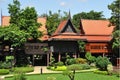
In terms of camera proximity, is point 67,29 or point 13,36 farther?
point 67,29

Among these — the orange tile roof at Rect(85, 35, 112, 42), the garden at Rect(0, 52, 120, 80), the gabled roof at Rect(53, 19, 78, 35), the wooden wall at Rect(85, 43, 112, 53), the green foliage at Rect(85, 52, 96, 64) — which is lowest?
the garden at Rect(0, 52, 120, 80)

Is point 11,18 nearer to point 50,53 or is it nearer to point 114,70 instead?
point 50,53

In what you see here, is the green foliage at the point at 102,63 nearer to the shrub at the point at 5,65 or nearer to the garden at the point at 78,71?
the garden at the point at 78,71

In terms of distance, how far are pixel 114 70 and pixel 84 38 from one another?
15.1 meters

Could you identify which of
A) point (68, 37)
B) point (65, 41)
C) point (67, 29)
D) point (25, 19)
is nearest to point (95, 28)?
point (67, 29)

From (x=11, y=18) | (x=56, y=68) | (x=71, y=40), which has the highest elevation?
(x=11, y=18)

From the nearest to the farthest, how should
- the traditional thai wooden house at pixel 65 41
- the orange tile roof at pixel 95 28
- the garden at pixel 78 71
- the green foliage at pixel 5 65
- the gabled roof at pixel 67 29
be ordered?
the garden at pixel 78 71 < the green foliage at pixel 5 65 < the traditional thai wooden house at pixel 65 41 < the gabled roof at pixel 67 29 < the orange tile roof at pixel 95 28

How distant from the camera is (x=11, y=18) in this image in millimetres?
56438

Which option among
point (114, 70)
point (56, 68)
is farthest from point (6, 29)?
point (114, 70)

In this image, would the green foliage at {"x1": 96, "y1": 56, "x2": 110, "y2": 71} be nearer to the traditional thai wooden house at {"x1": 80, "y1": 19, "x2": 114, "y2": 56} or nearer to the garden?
the garden

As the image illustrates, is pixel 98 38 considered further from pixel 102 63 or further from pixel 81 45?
pixel 102 63

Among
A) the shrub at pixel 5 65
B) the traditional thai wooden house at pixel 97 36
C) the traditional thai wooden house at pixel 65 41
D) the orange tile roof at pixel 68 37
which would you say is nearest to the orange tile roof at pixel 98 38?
the traditional thai wooden house at pixel 97 36

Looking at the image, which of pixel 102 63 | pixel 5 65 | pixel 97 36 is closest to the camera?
pixel 102 63

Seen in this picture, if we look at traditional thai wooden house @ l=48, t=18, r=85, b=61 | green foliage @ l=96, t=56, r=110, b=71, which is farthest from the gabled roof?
green foliage @ l=96, t=56, r=110, b=71
